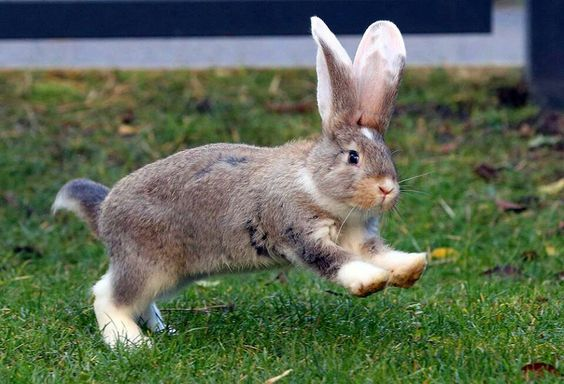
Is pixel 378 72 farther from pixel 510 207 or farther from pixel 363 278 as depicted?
pixel 510 207

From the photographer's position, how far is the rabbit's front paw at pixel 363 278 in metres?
3.79

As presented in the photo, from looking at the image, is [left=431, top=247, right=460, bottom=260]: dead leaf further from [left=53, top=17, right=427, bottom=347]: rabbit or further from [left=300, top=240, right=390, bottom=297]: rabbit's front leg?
[left=300, top=240, right=390, bottom=297]: rabbit's front leg

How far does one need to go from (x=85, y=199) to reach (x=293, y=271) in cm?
132

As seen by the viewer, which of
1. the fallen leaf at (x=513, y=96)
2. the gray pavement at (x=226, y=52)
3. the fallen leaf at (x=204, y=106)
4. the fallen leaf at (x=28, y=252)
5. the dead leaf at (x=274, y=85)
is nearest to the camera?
the fallen leaf at (x=28, y=252)

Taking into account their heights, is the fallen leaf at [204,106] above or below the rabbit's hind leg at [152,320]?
below

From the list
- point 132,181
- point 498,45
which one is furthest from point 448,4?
point 132,181

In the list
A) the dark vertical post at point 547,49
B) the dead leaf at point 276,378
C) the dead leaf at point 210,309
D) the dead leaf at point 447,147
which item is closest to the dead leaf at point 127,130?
the dead leaf at point 447,147

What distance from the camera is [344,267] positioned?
3910mm

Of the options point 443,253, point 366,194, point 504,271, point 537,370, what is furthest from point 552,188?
point 537,370

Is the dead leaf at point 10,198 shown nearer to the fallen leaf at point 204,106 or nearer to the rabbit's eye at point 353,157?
the fallen leaf at point 204,106

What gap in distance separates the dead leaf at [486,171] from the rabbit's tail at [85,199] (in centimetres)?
315

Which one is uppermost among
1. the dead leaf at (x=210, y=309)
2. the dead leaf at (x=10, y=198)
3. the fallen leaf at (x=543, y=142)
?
the dead leaf at (x=210, y=309)

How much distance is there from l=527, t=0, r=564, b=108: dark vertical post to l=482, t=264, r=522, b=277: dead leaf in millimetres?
2854

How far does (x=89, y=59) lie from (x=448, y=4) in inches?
129
